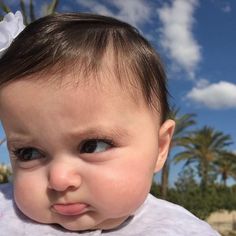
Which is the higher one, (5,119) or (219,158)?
(219,158)

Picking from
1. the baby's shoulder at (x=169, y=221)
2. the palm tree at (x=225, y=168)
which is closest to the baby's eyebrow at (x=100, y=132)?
the baby's shoulder at (x=169, y=221)

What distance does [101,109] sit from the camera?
173 centimetres

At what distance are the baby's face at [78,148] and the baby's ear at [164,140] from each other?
0.70 feet

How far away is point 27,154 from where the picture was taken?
1852 millimetres

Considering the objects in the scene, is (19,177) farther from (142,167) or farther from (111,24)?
(111,24)

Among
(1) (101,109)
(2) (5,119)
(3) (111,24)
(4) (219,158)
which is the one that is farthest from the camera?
(4) (219,158)

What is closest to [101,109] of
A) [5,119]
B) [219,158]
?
[5,119]

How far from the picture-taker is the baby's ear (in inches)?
82.5

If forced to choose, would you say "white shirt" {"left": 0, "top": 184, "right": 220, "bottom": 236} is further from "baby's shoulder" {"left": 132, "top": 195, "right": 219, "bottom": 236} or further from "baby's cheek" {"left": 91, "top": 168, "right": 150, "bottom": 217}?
"baby's cheek" {"left": 91, "top": 168, "right": 150, "bottom": 217}

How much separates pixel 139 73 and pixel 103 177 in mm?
421

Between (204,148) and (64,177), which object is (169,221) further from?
(204,148)

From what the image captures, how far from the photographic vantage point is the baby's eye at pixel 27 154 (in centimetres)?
182

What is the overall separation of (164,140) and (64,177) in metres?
0.59

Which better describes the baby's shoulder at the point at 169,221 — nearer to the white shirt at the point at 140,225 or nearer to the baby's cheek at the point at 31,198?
the white shirt at the point at 140,225
